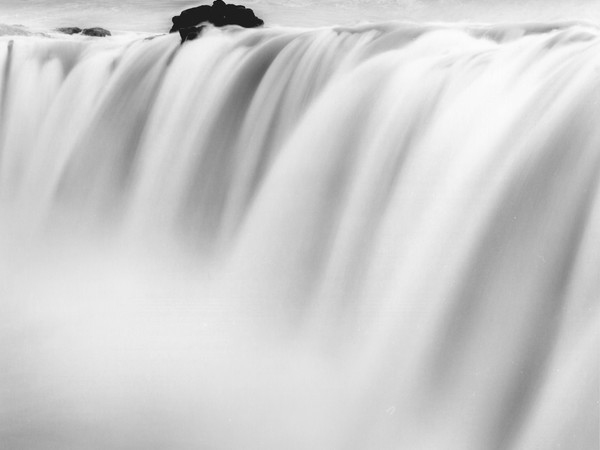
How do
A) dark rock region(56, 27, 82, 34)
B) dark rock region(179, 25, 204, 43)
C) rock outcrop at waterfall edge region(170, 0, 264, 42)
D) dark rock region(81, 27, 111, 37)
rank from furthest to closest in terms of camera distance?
dark rock region(56, 27, 82, 34) → dark rock region(81, 27, 111, 37) → rock outcrop at waterfall edge region(170, 0, 264, 42) → dark rock region(179, 25, 204, 43)

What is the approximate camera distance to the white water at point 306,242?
3994mm

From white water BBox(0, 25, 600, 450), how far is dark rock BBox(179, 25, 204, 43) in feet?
0.24

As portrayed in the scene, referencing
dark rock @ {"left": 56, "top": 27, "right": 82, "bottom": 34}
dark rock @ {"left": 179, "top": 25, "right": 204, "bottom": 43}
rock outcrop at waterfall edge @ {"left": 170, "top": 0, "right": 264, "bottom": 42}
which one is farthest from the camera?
dark rock @ {"left": 56, "top": 27, "right": 82, "bottom": 34}

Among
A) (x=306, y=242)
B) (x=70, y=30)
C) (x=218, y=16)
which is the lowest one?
(x=306, y=242)

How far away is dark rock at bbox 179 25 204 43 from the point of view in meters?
6.67

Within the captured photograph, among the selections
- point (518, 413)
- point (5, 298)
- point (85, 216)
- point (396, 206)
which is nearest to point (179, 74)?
point (85, 216)

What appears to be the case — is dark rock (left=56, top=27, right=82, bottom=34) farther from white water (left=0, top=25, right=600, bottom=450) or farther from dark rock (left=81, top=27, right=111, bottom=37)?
white water (left=0, top=25, right=600, bottom=450)

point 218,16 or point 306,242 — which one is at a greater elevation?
point 218,16

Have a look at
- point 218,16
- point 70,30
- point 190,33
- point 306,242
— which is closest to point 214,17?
point 218,16

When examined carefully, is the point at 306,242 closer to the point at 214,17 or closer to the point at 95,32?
the point at 214,17

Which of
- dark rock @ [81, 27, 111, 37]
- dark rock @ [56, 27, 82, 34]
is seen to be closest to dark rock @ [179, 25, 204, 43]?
dark rock @ [81, 27, 111, 37]

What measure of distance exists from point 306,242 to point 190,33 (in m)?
2.17

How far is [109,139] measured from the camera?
6.66 meters

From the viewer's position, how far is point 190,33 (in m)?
6.69
